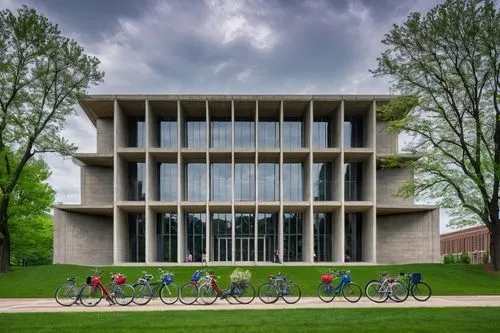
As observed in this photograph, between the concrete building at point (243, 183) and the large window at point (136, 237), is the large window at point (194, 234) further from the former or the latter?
the large window at point (136, 237)

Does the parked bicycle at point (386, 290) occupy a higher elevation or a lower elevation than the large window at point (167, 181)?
lower

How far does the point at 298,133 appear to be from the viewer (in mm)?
43062

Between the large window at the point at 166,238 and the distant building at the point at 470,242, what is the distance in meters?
60.8

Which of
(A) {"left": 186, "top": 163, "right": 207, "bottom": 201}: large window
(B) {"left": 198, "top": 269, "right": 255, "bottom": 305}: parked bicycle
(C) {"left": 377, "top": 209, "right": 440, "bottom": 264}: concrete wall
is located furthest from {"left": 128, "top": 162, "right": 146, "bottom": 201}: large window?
(B) {"left": 198, "top": 269, "right": 255, "bottom": 305}: parked bicycle

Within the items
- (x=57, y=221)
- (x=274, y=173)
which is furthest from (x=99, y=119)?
(x=274, y=173)

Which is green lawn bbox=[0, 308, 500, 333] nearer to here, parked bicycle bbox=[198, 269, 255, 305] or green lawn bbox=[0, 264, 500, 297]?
parked bicycle bbox=[198, 269, 255, 305]

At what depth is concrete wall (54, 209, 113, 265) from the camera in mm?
41188

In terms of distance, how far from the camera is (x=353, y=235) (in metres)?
43.1

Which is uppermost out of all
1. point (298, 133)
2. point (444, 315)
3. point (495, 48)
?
point (495, 48)

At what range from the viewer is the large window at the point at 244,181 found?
42.0 meters

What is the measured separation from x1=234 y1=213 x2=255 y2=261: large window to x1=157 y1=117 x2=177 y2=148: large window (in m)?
9.05

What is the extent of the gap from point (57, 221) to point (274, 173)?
19.6 meters

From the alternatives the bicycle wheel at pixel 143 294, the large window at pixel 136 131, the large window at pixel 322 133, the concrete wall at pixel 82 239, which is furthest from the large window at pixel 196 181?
the bicycle wheel at pixel 143 294

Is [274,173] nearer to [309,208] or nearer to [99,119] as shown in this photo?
[309,208]
